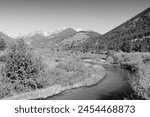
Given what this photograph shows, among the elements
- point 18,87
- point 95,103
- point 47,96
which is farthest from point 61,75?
point 95,103

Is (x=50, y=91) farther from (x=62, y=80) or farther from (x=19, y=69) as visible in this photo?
(x=19, y=69)

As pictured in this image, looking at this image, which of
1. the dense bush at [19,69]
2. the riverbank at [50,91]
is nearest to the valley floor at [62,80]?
the riverbank at [50,91]

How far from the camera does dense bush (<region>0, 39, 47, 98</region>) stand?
79.2 ft

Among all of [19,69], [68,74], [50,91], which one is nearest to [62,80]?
[68,74]

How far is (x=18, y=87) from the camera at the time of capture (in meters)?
24.3

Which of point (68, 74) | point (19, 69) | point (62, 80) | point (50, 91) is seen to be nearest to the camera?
point (19, 69)

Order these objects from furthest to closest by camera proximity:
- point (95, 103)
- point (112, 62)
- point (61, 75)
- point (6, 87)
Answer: point (112, 62) < point (61, 75) < point (6, 87) < point (95, 103)

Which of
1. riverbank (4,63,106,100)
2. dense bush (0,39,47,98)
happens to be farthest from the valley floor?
dense bush (0,39,47,98)

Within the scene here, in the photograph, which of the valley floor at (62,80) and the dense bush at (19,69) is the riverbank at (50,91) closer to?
the valley floor at (62,80)

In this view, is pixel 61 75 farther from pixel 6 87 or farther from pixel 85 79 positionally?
pixel 6 87

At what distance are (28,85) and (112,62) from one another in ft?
191

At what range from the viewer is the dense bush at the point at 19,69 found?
2414 cm

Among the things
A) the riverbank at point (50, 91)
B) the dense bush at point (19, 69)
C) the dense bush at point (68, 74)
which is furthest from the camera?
the dense bush at point (68, 74)

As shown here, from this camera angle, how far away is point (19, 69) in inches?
955
